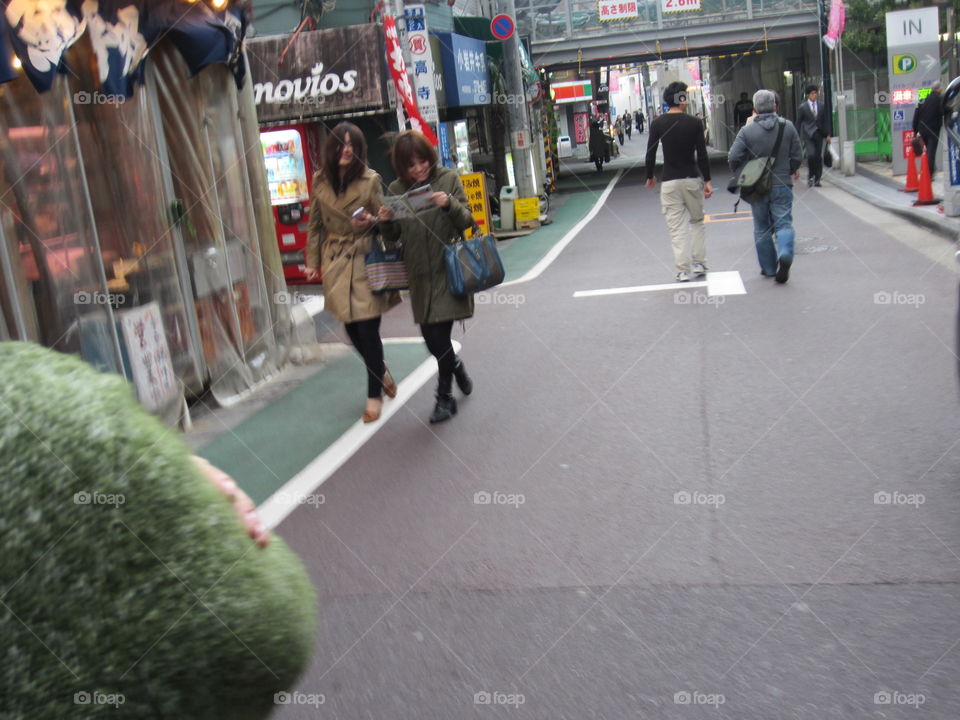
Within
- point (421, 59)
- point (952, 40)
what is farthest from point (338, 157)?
point (952, 40)

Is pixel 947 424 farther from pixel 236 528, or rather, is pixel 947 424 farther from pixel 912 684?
pixel 236 528

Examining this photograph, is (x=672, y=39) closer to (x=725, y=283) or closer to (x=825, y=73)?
(x=825, y=73)

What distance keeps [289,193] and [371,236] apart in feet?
27.3

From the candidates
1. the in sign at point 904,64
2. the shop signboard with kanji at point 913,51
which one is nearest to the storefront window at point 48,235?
the shop signboard with kanji at point 913,51

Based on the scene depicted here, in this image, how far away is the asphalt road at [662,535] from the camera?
3391 mm

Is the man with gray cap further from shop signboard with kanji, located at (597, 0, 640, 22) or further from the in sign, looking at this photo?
shop signboard with kanji, located at (597, 0, 640, 22)

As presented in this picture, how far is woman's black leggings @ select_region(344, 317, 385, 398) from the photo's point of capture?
6.91m

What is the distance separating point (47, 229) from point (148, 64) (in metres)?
1.89

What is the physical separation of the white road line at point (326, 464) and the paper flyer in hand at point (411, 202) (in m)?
1.41

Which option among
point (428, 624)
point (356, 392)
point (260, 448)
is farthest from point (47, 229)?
point (428, 624)

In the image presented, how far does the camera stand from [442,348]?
6812mm

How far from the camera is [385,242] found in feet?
22.2

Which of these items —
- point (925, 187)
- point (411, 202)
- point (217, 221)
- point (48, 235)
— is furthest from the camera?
point (925, 187)

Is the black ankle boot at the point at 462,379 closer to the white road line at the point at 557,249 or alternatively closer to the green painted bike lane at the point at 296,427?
the green painted bike lane at the point at 296,427
